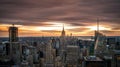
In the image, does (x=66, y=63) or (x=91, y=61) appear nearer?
(x=91, y=61)

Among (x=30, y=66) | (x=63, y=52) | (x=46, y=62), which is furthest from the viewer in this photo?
(x=63, y=52)

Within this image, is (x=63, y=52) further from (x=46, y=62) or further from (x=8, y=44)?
(x=8, y=44)

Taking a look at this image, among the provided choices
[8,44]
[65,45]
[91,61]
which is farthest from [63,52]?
[91,61]

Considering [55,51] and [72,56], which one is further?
[55,51]

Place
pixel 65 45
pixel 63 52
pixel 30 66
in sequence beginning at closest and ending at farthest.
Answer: pixel 30 66
pixel 63 52
pixel 65 45

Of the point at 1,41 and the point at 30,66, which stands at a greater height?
the point at 1,41

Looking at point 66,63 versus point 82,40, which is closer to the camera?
point 66,63

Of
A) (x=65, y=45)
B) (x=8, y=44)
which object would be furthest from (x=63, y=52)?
(x=8, y=44)

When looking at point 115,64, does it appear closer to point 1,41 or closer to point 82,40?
point 82,40

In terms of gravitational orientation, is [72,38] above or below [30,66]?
above
